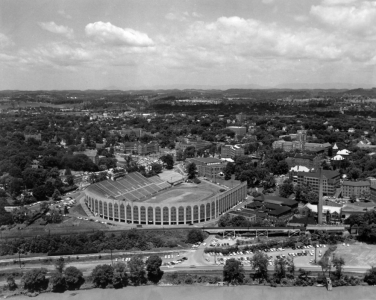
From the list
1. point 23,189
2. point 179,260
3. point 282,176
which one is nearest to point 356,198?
point 282,176

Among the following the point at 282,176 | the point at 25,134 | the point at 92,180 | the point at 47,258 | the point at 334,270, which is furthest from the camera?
the point at 25,134

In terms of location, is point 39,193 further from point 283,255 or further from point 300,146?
point 300,146

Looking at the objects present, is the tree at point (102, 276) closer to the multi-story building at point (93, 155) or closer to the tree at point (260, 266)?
the tree at point (260, 266)

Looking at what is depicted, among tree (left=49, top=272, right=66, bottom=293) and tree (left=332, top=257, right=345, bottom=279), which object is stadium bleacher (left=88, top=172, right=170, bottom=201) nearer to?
tree (left=49, top=272, right=66, bottom=293)

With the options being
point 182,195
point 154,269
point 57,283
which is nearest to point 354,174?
point 182,195

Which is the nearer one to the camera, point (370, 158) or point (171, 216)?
point (171, 216)

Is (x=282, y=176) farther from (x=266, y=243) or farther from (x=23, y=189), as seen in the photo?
(x=23, y=189)
